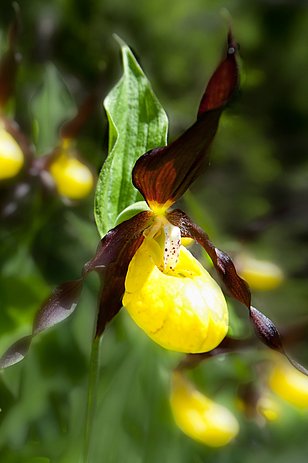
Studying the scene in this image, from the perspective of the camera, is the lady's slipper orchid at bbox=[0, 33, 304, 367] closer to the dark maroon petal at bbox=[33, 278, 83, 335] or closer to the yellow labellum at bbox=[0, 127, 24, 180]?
the dark maroon petal at bbox=[33, 278, 83, 335]

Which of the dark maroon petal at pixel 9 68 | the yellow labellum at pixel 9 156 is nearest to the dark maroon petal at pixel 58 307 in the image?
the dark maroon petal at pixel 9 68

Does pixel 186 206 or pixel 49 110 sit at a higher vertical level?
pixel 49 110

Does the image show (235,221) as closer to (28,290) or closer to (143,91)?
(28,290)

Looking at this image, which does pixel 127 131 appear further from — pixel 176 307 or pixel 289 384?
pixel 289 384

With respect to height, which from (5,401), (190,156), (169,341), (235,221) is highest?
(190,156)

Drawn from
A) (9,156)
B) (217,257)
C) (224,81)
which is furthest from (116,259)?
(9,156)

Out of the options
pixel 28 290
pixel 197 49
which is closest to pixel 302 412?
pixel 28 290

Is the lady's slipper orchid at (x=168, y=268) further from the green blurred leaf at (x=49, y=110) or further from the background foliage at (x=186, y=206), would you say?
the green blurred leaf at (x=49, y=110)
